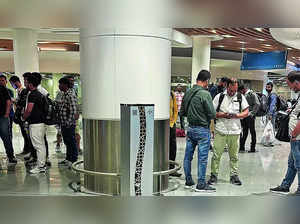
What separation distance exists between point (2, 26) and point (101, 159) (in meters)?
2.96

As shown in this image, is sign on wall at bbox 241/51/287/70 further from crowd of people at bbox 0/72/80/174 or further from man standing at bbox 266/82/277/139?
crowd of people at bbox 0/72/80/174

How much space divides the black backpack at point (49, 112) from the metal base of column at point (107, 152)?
40.0 inches

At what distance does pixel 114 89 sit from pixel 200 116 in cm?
109

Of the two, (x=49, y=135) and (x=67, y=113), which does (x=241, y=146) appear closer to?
(x=67, y=113)

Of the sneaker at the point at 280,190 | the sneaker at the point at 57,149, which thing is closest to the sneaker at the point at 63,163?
the sneaker at the point at 57,149

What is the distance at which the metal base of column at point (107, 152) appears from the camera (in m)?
3.25

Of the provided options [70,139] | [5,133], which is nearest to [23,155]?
[5,133]

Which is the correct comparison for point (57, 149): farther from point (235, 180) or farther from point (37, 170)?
point (235, 180)

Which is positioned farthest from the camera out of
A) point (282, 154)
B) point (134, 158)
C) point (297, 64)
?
point (297, 64)

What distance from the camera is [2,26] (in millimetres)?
472

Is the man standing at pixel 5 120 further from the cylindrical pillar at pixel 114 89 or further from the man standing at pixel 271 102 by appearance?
the man standing at pixel 271 102

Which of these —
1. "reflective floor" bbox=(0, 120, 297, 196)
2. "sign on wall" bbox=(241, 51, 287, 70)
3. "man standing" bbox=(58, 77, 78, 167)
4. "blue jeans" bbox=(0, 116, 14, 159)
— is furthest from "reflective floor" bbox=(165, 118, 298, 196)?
"sign on wall" bbox=(241, 51, 287, 70)

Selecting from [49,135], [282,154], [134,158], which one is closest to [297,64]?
[282,154]
